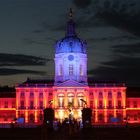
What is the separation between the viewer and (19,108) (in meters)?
131

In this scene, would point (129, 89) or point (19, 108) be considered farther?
point (129, 89)

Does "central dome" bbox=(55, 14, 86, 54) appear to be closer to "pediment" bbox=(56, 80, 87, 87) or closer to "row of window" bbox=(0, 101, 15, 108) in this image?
"pediment" bbox=(56, 80, 87, 87)

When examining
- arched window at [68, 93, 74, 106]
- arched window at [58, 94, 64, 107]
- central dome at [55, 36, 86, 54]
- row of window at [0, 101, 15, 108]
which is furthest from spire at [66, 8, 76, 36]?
row of window at [0, 101, 15, 108]

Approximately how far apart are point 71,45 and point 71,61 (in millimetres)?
3958

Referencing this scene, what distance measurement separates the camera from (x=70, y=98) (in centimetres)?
13362

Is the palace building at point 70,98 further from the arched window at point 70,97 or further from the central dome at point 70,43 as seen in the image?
the central dome at point 70,43

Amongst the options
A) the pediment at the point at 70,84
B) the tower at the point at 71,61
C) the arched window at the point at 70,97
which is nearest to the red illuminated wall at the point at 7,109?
the tower at the point at 71,61

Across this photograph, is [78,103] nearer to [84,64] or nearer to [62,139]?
[84,64]

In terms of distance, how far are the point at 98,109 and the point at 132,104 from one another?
834 centimetres

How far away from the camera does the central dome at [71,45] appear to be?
13788 cm

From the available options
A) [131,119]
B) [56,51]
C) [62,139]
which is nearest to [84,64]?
[56,51]

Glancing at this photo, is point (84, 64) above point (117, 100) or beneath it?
above

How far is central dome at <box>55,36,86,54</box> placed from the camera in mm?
137875

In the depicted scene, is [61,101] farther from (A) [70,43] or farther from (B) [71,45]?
(A) [70,43]
